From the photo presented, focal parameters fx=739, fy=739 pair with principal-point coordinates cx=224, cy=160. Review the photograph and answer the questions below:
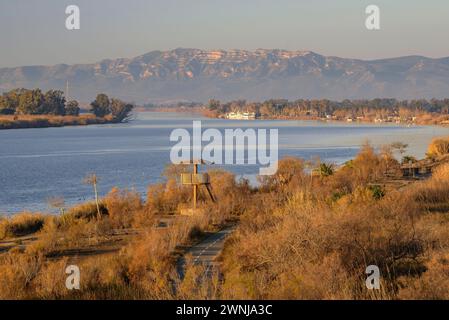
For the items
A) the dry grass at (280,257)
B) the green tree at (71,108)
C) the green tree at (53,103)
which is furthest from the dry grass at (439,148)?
the green tree at (71,108)

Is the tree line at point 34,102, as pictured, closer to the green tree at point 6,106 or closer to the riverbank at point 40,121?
the green tree at point 6,106

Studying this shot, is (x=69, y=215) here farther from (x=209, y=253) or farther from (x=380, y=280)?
(x=380, y=280)

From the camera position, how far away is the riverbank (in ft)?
540

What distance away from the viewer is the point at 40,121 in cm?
17038

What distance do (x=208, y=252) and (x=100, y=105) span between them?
575 ft

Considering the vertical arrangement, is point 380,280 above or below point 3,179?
above

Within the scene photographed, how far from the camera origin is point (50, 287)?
14461mm

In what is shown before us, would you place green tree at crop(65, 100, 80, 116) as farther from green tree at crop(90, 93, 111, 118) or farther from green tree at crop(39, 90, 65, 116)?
green tree at crop(39, 90, 65, 116)

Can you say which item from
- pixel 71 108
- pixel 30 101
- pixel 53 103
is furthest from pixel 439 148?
pixel 71 108

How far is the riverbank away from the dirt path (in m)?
145

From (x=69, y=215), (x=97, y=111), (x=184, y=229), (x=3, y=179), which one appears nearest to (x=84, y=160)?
(x=3, y=179)

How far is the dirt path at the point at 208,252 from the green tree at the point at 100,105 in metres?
168

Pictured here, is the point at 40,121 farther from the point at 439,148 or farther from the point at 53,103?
the point at 439,148
